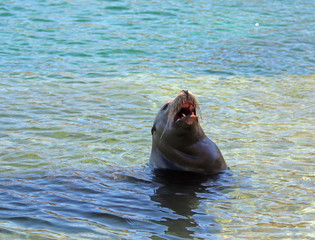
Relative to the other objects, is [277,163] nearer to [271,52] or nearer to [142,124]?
[142,124]

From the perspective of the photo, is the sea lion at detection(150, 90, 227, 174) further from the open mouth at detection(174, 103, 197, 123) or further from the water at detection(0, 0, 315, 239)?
the water at detection(0, 0, 315, 239)

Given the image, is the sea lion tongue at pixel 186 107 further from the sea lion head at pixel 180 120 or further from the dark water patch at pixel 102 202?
the dark water patch at pixel 102 202

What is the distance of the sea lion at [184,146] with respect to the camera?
624 centimetres

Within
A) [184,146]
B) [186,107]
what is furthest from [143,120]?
[186,107]

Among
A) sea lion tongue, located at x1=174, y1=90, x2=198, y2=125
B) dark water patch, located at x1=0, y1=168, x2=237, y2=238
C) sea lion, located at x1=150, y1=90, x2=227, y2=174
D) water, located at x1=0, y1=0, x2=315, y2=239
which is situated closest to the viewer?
dark water patch, located at x1=0, y1=168, x2=237, y2=238

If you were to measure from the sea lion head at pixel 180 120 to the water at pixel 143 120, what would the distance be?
0.46m

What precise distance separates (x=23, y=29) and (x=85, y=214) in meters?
12.3

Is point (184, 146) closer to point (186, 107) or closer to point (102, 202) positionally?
point (186, 107)

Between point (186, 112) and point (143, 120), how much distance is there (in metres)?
2.79

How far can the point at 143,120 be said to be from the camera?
9086 mm

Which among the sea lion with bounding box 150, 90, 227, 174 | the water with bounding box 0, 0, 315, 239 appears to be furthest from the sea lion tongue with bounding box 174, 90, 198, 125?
the water with bounding box 0, 0, 315, 239

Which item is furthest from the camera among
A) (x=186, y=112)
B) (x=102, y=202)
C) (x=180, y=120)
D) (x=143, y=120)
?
(x=143, y=120)

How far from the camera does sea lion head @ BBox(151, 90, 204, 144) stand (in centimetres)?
605

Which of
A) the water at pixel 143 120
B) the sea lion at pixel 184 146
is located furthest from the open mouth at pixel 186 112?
the water at pixel 143 120
